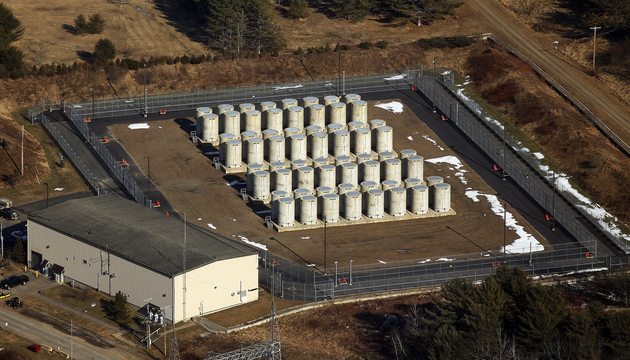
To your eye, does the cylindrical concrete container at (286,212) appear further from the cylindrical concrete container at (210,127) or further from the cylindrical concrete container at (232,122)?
the cylindrical concrete container at (210,127)

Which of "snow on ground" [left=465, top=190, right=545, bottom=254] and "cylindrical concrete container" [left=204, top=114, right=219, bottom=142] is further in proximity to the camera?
"cylindrical concrete container" [left=204, top=114, right=219, bottom=142]

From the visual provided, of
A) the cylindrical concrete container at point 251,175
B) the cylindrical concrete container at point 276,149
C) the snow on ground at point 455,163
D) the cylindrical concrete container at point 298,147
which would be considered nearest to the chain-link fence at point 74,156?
the cylindrical concrete container at point 251,175

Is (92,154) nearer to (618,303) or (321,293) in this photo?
(321,293)

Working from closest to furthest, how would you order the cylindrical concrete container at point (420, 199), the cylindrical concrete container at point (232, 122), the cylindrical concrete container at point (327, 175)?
the cylindrical concrete container at point (420, 199), the cylindrical concrete container at point (327, 175), the cylindrical concrete container at point (232, 122)

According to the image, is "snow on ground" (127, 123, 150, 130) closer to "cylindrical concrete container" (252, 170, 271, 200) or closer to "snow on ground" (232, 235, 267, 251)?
"cylindrical concrete container" (252, 170, 271, 200)

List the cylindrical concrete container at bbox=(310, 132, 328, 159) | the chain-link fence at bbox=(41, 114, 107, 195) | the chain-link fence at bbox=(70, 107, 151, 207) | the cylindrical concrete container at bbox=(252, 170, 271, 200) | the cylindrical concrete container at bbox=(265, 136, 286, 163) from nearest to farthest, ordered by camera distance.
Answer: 1. the chain-link fence at bbox=(70, 107, 151, 207)
2. the cylindrical concrete container at bbox=(252, 170, 271, 200)
3. the chain-link fence at bbox=(41, 114, 107, 195)
4. the cylindrical concrete container at bbox=(265, 136, 286, 163)
5. the cylindrical concrete container at bbox=(310, 132, 328, 159)

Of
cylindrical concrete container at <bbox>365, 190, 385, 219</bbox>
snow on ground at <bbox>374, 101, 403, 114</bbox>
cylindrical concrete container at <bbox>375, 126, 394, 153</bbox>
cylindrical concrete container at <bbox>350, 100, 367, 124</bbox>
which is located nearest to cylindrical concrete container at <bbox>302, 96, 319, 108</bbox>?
cylindrical concrete container at <bbox>350, 100, 367, 124</bbox>

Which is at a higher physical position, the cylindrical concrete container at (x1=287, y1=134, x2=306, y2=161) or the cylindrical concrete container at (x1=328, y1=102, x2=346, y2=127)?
the cylindrical concrete container at (x1=328, y1=102, x2=346, y2=127)
